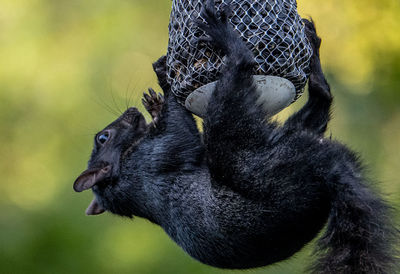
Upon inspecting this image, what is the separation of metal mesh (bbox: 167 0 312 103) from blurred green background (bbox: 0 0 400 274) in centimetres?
329

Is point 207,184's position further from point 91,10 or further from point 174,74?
point 91,10

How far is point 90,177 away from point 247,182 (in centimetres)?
136

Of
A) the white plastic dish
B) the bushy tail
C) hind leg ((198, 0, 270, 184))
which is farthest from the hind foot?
the bushy tail

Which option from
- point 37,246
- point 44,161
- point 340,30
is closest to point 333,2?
point 340,30

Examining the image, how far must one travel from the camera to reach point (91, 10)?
32.3 feet

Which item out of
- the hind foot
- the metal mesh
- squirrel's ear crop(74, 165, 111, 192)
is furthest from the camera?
squirrel's ear crop(74, 165, 111, 192)

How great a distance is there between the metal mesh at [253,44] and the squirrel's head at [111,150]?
955 millimetres

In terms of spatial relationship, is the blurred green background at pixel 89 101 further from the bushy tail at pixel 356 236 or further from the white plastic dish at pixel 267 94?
the bushy tail at pixel 356 236

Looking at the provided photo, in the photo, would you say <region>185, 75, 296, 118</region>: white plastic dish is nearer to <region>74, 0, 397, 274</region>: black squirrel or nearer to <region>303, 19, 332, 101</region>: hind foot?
<region>74, 0, 397, 274</region>: black squirrel

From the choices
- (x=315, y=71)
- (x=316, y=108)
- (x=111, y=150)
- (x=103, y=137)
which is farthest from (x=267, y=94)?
(x=103, y=137)

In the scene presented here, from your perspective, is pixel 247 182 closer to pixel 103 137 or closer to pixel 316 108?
pixel 316 108

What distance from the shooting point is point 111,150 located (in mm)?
5379

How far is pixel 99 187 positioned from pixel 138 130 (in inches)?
20.6

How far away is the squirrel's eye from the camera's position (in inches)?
217
